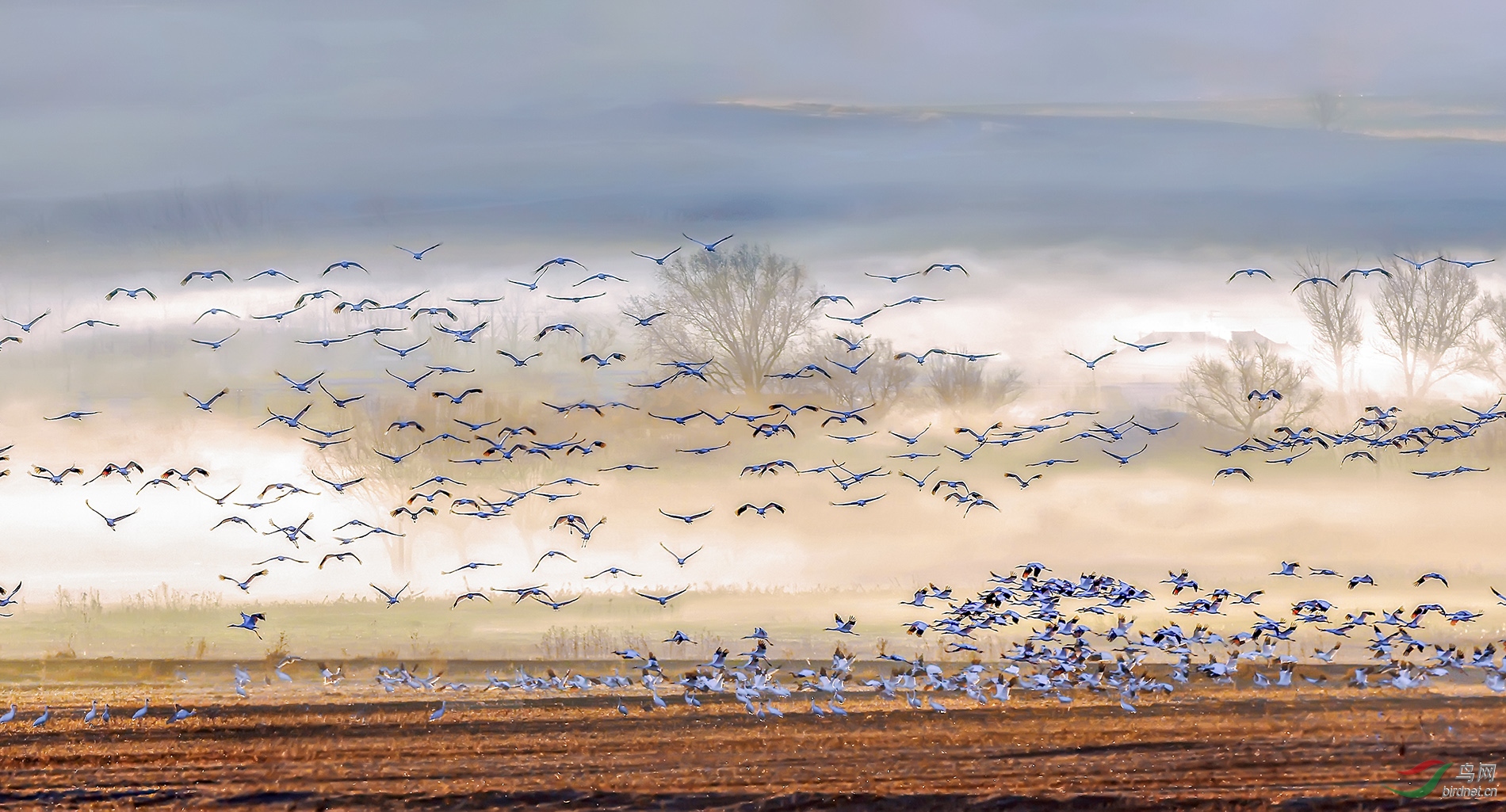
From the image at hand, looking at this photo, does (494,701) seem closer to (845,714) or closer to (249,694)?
(249,694)

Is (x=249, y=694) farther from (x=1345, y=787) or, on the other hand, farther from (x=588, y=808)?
(x=1345, y=787)

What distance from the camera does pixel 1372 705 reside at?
31453 mm

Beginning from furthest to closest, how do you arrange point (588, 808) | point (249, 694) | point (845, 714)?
point (249, 694) < point (845, 714) < point (588, 808)

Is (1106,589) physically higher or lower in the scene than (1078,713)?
higher

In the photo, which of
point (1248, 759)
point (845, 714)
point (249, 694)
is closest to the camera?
point (1248, 759)

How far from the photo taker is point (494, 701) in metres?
32.2

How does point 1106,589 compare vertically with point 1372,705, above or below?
above

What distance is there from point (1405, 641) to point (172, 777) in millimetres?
29965

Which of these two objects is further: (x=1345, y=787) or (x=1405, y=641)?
(x=1405, y=641)

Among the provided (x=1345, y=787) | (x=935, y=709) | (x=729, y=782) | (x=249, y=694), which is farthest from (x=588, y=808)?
(x=1345, y=787)

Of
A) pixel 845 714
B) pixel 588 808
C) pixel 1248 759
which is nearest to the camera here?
pixel 588 808

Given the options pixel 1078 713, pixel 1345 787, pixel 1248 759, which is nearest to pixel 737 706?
pixel 1078 713

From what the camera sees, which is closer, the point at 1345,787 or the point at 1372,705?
the point at 1345,787

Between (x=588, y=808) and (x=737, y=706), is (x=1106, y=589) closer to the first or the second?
(x=737, y=706)
